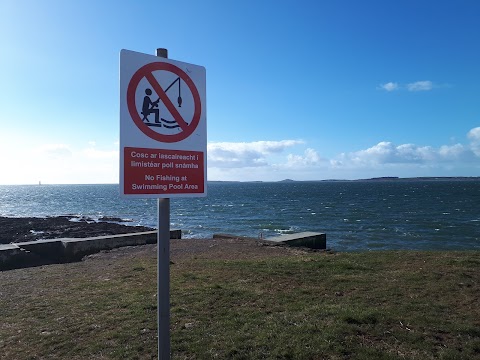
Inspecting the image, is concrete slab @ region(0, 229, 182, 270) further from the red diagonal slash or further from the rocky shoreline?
the rocky shoreline

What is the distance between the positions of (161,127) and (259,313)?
3499 millimetres

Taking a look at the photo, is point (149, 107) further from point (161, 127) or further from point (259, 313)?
point (259, 313)

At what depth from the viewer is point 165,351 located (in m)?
2.69

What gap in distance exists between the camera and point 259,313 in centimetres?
539

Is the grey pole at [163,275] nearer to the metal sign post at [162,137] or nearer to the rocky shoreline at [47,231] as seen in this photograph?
the metal sign post at [162,137]

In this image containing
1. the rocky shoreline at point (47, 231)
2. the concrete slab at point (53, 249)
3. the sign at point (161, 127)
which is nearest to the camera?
the sign at point (161, 127)

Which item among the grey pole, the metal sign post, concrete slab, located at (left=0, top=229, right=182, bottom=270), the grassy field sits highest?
the metal sign post

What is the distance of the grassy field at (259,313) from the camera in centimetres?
428

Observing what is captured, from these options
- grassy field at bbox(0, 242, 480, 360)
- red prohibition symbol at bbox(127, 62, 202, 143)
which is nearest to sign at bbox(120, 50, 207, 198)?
red prohibition symbol at bbox(127, 62, 202, 143)

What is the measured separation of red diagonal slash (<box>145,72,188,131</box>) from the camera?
8.62 feet

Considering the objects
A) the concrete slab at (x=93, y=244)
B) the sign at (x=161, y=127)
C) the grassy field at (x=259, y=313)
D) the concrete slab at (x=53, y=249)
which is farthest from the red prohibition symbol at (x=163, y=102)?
the concrete slab at (x=93, y=244)

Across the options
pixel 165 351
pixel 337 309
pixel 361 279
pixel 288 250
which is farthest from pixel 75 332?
pixel 288 250

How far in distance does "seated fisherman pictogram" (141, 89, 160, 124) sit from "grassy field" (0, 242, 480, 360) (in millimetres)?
2626

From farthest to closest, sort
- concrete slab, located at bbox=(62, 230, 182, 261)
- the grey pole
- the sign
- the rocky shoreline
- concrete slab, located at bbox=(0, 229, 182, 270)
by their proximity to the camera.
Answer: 1. the rocky shoreline
2. concrete slab, located at bbox=(62, 230, 182, 261)
3. concrete slab, located at bbox=(0, 229, 182, 270)
4. the grey pole
5. the sign
